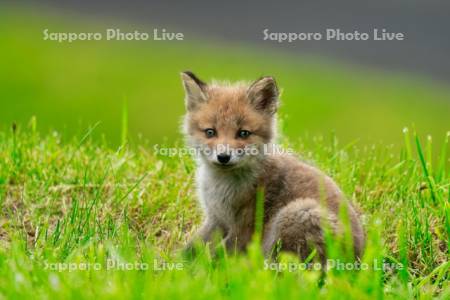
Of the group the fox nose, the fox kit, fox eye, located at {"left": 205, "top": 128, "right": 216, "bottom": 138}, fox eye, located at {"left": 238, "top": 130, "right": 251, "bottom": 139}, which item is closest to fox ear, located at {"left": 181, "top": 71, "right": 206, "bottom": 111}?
the fox kit

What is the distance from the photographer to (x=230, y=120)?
6.55 metres

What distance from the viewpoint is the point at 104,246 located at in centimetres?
595

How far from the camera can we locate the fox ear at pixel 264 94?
22.1 feet

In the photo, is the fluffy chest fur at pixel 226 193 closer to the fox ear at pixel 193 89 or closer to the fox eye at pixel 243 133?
the fox eye at pixel 243 133

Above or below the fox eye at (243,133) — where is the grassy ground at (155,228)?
below

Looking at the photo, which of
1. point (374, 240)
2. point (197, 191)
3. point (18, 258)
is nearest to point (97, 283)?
point (18, 258)

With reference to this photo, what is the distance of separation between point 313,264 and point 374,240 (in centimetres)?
84

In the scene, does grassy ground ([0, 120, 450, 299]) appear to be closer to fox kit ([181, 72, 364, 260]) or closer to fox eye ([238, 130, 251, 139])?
fox kit ([181, 72, 364, 260])

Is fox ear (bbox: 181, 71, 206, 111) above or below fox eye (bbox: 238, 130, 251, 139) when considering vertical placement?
above

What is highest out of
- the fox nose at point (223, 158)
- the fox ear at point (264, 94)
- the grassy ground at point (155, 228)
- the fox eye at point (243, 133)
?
the fox ear at point (264, 94)

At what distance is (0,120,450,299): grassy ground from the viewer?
4895mm

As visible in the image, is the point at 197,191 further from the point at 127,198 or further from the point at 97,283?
the point at 97,283

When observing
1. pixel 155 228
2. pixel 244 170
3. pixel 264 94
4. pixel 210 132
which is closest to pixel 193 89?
pixel 210 132

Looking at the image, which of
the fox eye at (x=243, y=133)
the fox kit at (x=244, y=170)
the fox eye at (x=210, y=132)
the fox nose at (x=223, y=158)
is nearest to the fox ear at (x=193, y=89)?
the fox kit at (x=244, y=170)
